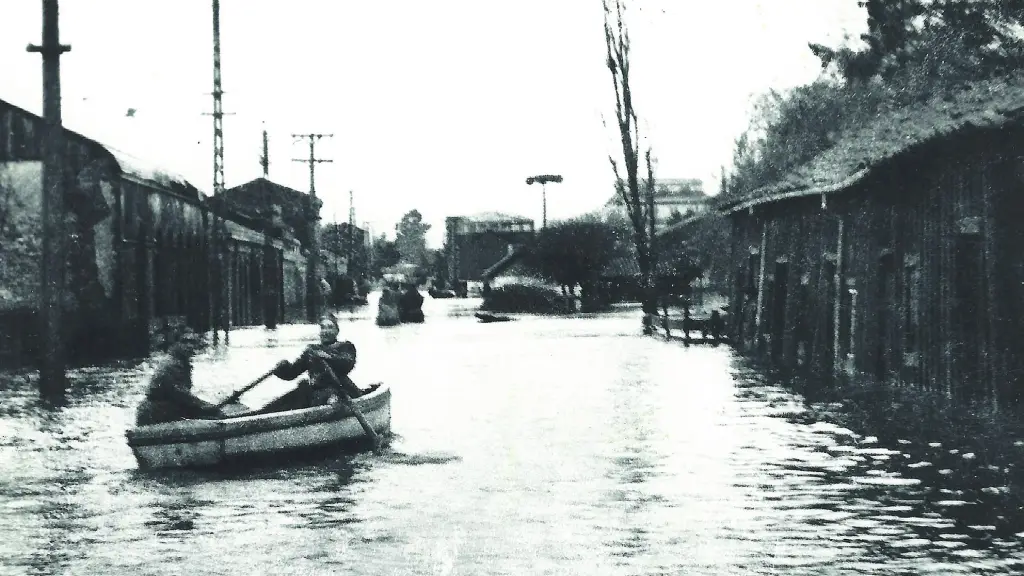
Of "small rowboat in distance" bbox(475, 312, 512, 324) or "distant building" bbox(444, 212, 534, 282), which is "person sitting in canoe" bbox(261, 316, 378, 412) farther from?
"distant building" bbox(444, 212, 534, 282)

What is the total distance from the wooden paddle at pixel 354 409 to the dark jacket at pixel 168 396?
1.57 m

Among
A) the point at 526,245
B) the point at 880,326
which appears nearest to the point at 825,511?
the point at 880,326

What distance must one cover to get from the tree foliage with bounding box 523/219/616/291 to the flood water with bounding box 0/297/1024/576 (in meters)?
54.7

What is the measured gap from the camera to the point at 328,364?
13547mm

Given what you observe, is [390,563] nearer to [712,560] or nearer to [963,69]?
[712,560]

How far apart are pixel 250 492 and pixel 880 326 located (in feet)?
39.5

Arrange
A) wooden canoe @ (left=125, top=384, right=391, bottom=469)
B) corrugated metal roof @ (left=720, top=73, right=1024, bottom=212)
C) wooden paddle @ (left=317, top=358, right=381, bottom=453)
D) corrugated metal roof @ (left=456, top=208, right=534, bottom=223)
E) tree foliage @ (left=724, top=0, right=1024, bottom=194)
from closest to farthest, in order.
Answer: wooden canoe @ (left=125, top=384, right=391, bottom=469) < wooden paddle @ (left=317, top=358, right=381, bottom=453) < corrugated metal roof @ (left=720, top=73, right=1024, bottom=212) < tree foliage @ (left=724, top=0, right=1024, bottom=194) < corrugated metal roof @ (left=456, top=208, right=534, bottom=223)

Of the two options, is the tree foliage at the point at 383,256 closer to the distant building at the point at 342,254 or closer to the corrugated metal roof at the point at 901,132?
the distant building at the point at 342,254

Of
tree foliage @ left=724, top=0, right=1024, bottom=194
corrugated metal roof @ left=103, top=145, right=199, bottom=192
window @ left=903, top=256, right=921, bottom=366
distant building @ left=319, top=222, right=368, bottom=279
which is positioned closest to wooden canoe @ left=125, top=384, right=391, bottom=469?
window @ left=903, top=256, right=921, bottom=366

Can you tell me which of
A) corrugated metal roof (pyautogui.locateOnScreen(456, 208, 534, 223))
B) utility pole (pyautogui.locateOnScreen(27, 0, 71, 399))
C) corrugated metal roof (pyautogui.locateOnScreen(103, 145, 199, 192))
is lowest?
utility pole (pyautogui.locateOnScreen(27, 0, 71, 399))

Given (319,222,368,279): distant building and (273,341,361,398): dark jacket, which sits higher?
(319,222,368,279): distant building

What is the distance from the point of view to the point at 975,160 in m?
15.7

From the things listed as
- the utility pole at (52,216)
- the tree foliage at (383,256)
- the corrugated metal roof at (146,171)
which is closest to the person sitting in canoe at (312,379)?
the utility pole at (52,216)

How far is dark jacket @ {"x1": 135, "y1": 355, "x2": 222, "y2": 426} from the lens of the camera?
39.4ft
